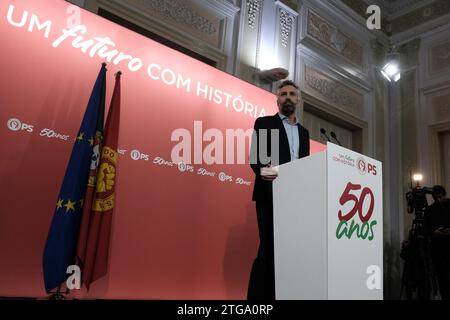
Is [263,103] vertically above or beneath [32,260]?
above

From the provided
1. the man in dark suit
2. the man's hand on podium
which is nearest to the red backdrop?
the man in dark suit

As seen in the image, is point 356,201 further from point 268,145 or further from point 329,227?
point 268,145

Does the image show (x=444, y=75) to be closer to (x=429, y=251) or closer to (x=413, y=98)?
(x=413, y=98)

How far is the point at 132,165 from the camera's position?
2393 mm

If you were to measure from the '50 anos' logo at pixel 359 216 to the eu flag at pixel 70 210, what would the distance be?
1.18 meters

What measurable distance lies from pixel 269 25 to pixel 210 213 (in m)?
1.91

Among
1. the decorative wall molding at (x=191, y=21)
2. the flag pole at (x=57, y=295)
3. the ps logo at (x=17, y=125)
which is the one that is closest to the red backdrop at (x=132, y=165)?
the ps logo at (x=17, y=125)

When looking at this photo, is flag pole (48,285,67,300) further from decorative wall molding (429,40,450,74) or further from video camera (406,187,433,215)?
decorative wall molding (429,40,450,74)

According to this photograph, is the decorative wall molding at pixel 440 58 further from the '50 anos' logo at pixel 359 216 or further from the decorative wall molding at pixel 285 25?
the '50 anos' logo at pixel 359 216

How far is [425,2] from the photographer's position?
4.89m

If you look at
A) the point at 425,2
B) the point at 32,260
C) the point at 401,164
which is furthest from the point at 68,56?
the point at 425,2

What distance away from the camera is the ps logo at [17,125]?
199 cm

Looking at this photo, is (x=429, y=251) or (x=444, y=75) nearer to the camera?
(x=429, y=251)

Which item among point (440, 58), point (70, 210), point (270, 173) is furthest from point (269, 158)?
point (440, 58)
